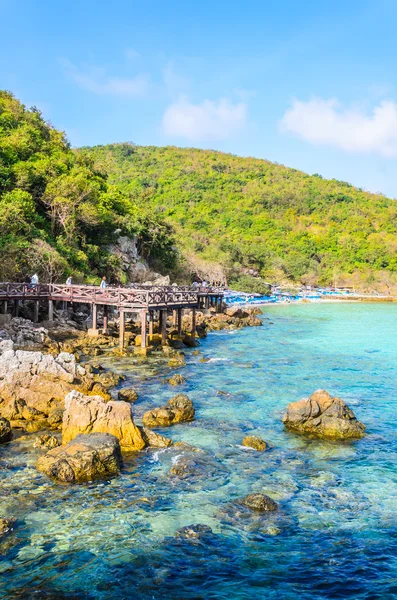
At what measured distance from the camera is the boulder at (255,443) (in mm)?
14648

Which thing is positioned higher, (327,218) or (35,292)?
(327,218)

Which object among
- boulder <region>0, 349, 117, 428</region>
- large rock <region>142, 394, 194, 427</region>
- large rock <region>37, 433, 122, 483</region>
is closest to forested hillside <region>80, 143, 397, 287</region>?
boulder <region>0, 349, 117, 428</region>

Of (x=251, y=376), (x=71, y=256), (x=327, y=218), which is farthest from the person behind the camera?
(x=327, y=218)

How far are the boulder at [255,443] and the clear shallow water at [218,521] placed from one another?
299mm

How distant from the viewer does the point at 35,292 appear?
33.4m

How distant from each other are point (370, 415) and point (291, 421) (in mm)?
4054

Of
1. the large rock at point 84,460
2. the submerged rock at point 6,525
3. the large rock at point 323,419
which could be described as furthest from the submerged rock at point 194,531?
the large rock at point 323,419

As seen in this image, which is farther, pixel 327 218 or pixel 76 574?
pixel 327 218

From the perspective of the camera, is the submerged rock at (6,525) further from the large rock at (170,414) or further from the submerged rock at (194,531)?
the large rock at (170,414)

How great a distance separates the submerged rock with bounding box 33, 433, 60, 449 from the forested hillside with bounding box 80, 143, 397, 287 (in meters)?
62.5

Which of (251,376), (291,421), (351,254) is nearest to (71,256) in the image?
(251,376)

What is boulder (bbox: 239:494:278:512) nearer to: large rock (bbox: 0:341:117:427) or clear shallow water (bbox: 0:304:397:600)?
clear shallow water (bbox: 0:304:397:600)

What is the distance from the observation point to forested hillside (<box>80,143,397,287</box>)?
341 ft

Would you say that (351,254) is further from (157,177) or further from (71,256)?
(71,256)
